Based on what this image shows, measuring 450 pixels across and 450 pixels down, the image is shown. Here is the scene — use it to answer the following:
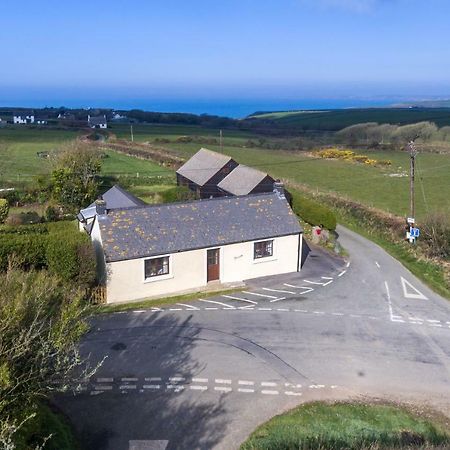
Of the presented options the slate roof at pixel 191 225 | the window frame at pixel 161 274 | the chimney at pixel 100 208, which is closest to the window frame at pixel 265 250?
the slate roof at pixel 191 225

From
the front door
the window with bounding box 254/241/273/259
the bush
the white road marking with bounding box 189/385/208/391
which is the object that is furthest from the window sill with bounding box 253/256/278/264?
the white road marking with bounding box 189/385/208/391

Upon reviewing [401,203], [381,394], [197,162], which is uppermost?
[197,162]

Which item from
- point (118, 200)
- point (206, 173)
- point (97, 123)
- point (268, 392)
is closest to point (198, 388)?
point (268, 392)

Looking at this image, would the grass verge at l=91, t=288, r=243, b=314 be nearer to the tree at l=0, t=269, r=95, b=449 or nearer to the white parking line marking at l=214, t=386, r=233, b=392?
the white parking line marking at l=214, t=386, r=233, b=392

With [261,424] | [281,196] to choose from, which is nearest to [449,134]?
[281,196]

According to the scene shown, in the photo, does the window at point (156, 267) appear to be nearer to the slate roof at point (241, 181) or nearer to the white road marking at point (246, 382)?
the white road marking at point (246, 382)

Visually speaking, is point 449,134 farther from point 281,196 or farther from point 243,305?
point 243,305
